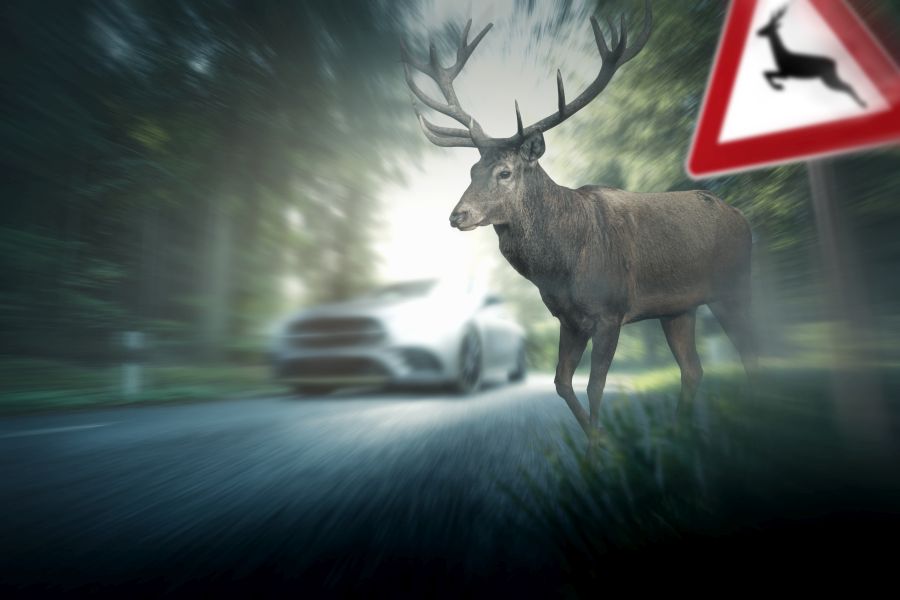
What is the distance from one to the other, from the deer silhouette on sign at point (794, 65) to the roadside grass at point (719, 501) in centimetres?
140

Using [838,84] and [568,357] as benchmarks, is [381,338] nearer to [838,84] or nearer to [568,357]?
[568,357]

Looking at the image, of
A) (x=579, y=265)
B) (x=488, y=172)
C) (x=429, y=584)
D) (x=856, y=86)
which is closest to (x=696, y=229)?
(x=579, y=265)

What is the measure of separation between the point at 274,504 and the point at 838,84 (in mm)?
2633

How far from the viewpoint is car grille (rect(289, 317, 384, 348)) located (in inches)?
177

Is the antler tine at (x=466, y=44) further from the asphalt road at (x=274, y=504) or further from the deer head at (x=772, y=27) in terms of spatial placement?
the asphalt road at (x=274, y=504)

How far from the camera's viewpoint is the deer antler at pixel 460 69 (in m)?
2.98

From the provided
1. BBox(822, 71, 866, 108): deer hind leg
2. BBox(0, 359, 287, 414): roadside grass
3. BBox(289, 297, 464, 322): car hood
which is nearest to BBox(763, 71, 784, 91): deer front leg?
BBox(822, 71, 866, 108): deer hind leg

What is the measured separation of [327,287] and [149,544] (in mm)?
2587

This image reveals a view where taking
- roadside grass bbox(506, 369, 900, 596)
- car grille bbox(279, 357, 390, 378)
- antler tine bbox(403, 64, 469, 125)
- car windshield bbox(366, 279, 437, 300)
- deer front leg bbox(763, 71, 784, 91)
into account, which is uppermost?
antler tine bbox(403, 64, 469, 125)

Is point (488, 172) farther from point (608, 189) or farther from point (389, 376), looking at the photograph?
point (389, 376)

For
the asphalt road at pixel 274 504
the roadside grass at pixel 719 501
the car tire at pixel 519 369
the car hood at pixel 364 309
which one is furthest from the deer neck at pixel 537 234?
the car tire at pixel 519 369

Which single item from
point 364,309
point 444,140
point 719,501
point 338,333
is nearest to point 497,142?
point 444,140

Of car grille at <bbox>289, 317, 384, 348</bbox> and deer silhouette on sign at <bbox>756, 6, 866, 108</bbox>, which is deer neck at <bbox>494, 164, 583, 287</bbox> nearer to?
deer silhouette on sign at <bbox>756, 6, 866, 108</bbox>

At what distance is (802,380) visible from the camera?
4.01 meters
